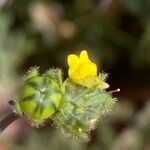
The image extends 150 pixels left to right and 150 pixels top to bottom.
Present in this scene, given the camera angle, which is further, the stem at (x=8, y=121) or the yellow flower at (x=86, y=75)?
the yellow flower at (x=86, y=75)

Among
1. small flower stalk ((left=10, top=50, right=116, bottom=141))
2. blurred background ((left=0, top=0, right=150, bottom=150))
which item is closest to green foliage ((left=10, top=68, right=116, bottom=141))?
small flower stalk ((left=10, top=50, right=116, bottom=141))

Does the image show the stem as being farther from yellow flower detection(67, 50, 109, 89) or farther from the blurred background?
the blurred background

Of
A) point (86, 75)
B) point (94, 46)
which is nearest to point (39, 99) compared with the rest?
point (86, 75)

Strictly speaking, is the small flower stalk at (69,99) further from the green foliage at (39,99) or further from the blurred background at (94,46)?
the blurred background at (94,46)

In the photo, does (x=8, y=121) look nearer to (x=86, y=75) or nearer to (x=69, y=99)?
(x=69, y=99)

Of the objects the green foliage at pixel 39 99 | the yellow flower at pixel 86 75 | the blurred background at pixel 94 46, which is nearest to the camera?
the green foliage at pixel 39 99

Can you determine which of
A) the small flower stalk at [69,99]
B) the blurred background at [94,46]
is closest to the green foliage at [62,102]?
the small flower stalk at [69,99]

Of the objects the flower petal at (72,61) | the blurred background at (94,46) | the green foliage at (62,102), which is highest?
the flower petal at (72,61)
